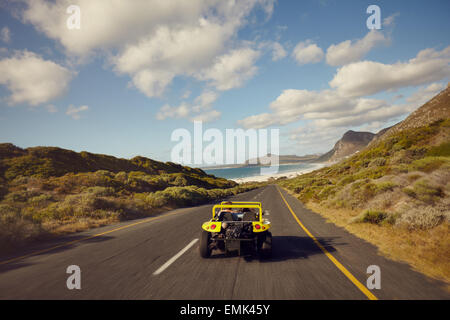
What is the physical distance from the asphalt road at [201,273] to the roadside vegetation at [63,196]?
2.12 metres

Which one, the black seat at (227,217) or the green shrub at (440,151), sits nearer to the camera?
the black seat at (227,217)

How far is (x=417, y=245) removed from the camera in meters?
6.46

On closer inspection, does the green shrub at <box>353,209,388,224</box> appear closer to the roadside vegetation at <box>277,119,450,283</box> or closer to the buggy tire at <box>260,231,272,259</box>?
the roadside vegetation at <box>277,119,450,283</box>

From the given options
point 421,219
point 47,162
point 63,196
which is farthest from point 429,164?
point 47,162

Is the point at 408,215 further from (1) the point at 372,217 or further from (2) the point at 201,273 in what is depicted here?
(2) the point at 201,273

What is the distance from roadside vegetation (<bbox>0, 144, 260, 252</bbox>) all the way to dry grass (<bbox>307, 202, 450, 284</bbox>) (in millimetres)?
11522

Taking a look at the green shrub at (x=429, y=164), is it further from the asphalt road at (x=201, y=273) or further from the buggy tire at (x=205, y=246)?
the buggy tire at (x=205, y=246)

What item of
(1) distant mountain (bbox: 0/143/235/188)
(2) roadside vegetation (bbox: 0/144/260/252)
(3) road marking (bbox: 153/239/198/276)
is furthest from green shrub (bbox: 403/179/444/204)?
(1) distant mountain (bbox: 0/143/235/188)

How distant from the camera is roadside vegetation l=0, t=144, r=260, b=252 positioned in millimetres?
9047

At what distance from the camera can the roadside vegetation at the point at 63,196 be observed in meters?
9.05

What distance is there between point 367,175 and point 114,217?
782 inches

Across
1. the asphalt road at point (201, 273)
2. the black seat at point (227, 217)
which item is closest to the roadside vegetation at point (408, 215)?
the asphalt road at point (201, 273)
